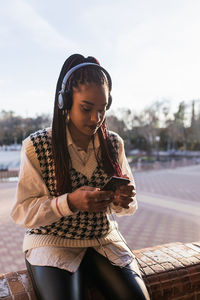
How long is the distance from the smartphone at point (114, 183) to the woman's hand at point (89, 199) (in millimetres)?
23

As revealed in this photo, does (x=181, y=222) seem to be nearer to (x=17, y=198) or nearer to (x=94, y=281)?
(x=94, y=281)

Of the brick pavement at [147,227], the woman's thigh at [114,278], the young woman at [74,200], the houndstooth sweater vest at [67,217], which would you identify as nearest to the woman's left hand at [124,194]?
the young woman at [74,200]

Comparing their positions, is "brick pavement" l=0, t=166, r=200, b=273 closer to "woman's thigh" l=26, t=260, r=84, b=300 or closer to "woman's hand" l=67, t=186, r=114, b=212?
"woman's thigh" l=26, t=260, r=84, b=300

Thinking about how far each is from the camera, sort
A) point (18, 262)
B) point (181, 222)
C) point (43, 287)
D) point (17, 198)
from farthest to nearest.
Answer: point (181, 222) < point (18, 262) < point (17, 198) < point (43, 287)

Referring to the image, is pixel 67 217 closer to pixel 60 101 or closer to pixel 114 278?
pixel 114 278

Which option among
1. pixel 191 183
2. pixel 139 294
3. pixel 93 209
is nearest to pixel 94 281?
pixel 139 294

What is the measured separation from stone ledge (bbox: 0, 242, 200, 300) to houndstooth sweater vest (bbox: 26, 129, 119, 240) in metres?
0.34

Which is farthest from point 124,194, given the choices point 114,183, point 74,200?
point 74,200

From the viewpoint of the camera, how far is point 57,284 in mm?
1136

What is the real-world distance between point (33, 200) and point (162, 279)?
3.43ft

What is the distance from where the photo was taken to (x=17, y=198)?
1.28 metres

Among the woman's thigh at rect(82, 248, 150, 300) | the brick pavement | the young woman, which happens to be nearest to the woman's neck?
the young woman

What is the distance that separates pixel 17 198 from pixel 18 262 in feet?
9.01

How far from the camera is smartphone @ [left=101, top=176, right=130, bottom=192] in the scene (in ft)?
3.73
